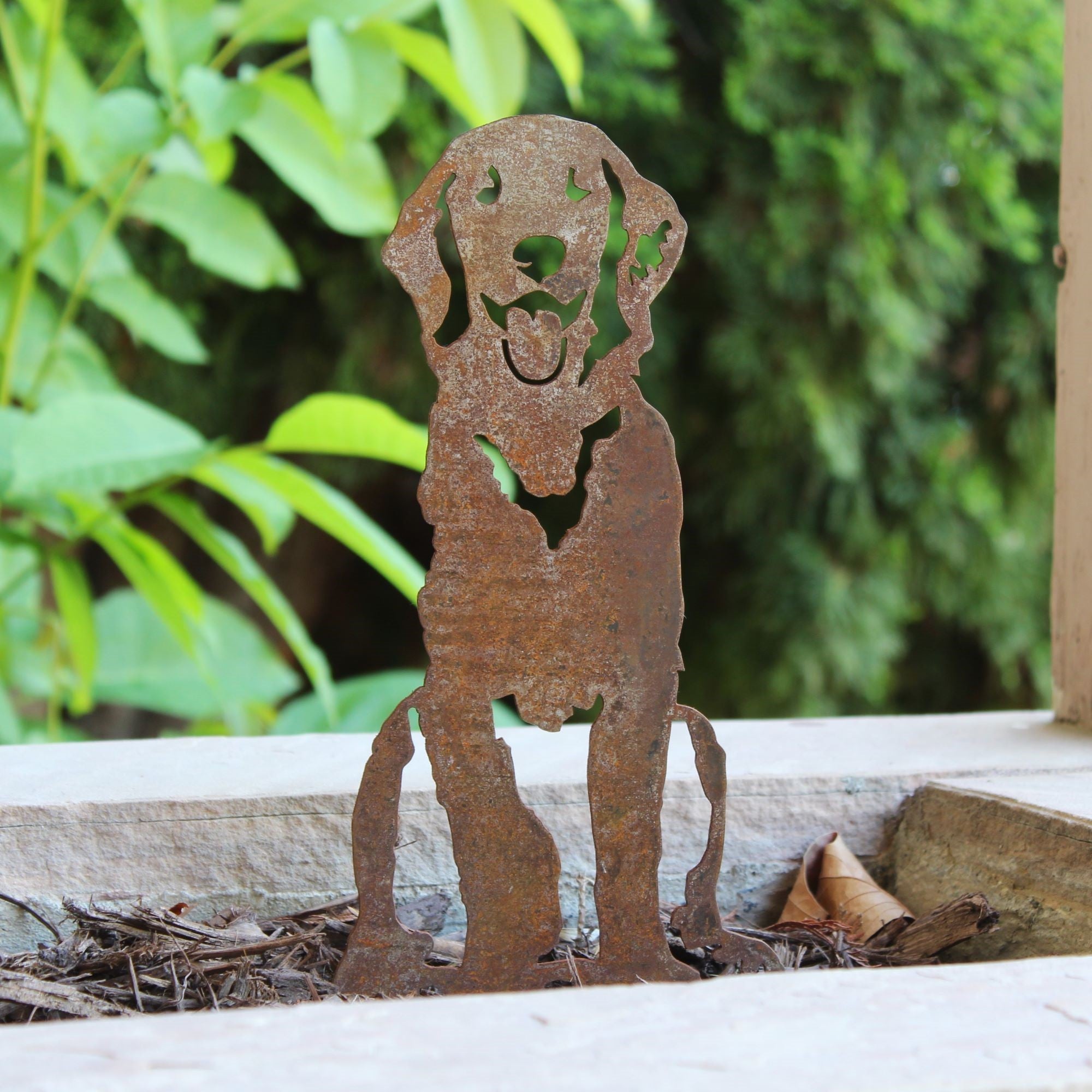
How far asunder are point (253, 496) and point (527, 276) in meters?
0.42

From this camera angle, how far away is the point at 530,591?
0.53 meters

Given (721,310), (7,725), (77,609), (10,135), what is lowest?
(7,725)

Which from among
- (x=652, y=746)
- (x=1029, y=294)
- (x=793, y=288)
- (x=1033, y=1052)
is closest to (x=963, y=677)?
(x=1029, y=294)

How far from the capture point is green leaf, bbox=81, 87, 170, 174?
949 mm

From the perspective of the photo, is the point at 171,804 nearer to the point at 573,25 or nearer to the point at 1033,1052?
the point at 1033,1052

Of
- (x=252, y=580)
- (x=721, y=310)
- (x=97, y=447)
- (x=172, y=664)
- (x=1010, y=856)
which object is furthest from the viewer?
(x=721, y=310)

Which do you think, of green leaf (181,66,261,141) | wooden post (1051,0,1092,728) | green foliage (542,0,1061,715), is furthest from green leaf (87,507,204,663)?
green foliage (542,0,1061,715)

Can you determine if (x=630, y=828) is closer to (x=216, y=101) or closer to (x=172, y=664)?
(x=216, y=101)

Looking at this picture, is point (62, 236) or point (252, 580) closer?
point (252, 580)

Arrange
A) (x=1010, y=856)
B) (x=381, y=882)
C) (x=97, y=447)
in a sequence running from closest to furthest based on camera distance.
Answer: (x=381, y=882) < (x=1010, y=856) < (x=97, y=447)

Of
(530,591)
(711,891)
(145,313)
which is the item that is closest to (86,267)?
(145,313)

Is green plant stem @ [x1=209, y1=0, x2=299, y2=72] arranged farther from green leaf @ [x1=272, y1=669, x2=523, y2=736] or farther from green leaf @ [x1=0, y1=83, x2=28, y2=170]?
green leaf @ [x1=272, y1=669, x2=523, y2=736]

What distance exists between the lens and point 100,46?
1490mm

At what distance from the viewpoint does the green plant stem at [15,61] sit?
1.00 metres
